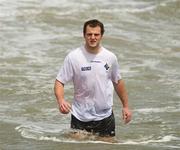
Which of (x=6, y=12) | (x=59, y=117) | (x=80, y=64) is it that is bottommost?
(x=59, y=117)

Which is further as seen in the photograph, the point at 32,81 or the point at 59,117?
the point at 32,81

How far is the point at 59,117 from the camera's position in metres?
10.3

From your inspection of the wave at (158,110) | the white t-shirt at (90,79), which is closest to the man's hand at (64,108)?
the white t-shirt at (90,79)

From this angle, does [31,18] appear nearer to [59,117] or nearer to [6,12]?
[6,12]

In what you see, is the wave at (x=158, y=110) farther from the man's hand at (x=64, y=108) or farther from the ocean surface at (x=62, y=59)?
the man's hand at (x=64, y=108)

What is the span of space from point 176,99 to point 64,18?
33.6ft

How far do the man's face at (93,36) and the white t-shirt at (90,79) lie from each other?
120 millimetres

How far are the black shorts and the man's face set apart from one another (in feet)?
2.87

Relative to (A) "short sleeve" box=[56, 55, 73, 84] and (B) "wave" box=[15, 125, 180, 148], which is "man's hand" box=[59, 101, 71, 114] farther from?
(B) "wave" box=[15, 125, 180, 148]

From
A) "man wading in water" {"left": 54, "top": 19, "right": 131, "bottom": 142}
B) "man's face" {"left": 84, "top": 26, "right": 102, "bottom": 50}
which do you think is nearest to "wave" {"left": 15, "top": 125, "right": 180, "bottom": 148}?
"man wading in water" {"left": 54, "top": 19, "right": 131, "bottom": 142}

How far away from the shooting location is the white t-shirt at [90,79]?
24.0 ft

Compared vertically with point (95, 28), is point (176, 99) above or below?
below

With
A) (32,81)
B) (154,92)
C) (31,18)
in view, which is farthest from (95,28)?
(31,18)

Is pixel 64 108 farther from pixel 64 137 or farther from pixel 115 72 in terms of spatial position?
pixel 64 137
